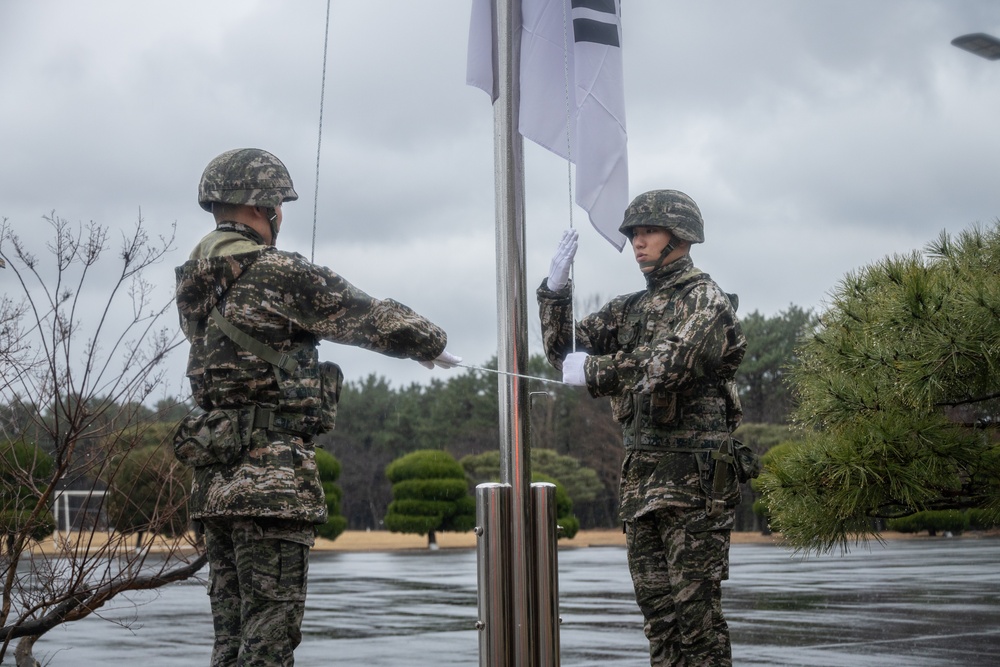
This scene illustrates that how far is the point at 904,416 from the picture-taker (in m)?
6.29

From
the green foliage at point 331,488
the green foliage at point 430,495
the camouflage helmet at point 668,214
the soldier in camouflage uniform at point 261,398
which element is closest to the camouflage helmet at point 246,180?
the soldier in camouflage uniform at point 261,398

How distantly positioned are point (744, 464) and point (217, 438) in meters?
2.17

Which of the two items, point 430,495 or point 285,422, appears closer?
point 285,422

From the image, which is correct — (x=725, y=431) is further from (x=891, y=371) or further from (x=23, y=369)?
(x=23, y=369)

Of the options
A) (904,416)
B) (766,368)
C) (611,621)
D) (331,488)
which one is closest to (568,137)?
(904,416)

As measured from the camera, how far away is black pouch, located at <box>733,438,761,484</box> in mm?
5164

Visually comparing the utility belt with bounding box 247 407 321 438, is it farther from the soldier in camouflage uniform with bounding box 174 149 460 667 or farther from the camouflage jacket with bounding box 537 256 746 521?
the camouflage jacket with bounding box 537 256 746 521

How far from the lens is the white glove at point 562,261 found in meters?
5.29

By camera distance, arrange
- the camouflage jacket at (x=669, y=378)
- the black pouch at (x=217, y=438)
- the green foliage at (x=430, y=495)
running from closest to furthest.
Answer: the black pouch at (x=217, y=438) < the camouflage jacket at (x=669, y=378) < the green foliage at (x=430, y=495)

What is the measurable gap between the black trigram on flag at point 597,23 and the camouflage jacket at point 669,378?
3.44 ft

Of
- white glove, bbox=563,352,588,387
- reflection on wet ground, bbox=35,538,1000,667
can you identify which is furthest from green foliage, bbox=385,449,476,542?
white glove, bbox=563,352,588,387

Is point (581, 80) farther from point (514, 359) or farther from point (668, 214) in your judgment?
point (514, 359)

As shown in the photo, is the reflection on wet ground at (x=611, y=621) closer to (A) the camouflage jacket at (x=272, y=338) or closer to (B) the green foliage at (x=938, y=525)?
(A) the camouflage jacket at (x=272, y=338)

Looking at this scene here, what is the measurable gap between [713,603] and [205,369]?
221 centimetres
